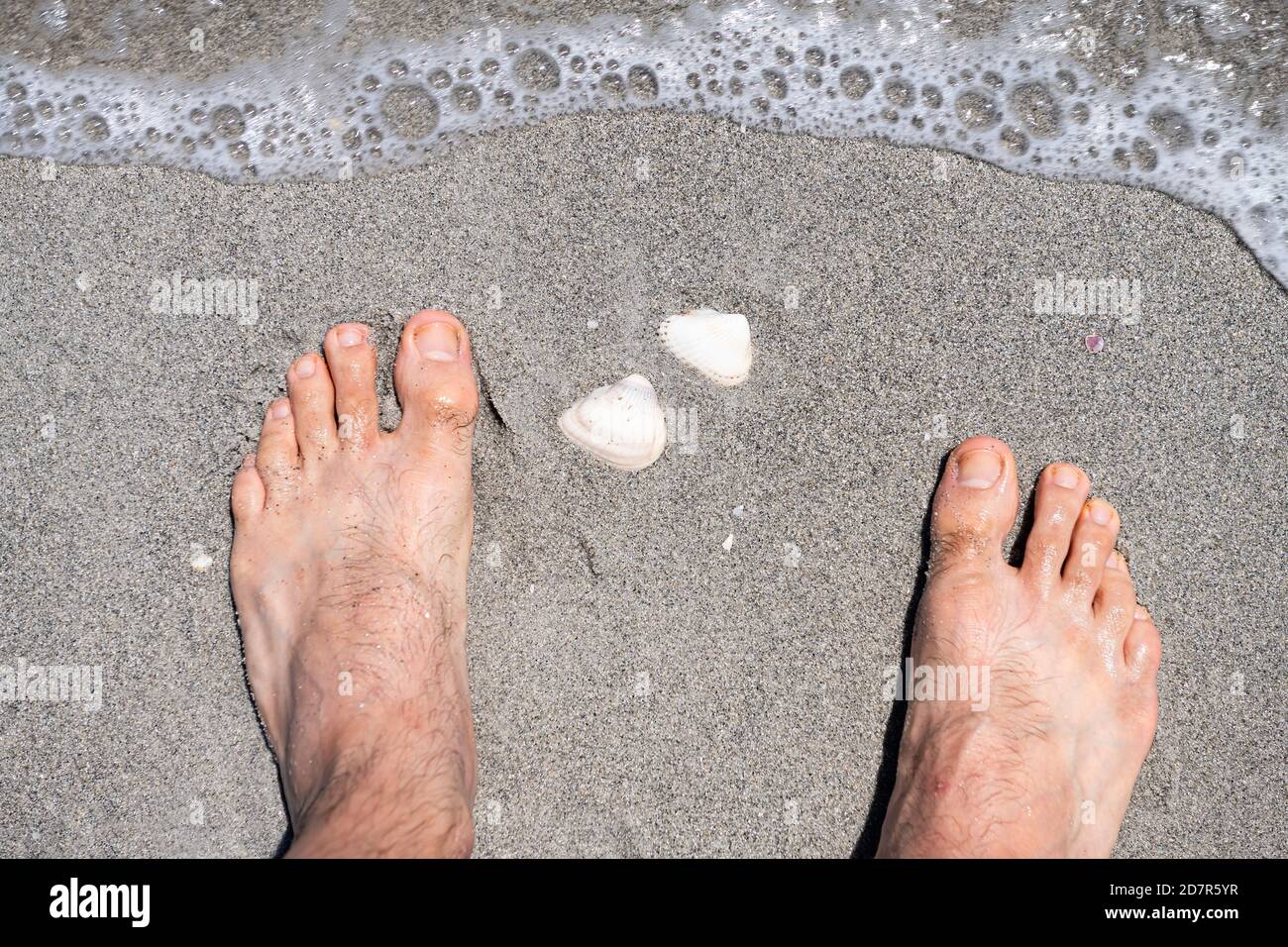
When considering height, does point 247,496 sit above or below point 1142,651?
above

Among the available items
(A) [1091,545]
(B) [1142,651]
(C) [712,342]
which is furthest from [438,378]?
(B) [1142,651]

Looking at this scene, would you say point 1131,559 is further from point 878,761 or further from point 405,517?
point 405,517

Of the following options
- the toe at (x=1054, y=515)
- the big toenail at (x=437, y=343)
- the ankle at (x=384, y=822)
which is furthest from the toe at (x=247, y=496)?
the toe at (x=1054, y=515)

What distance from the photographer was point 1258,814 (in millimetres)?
2230

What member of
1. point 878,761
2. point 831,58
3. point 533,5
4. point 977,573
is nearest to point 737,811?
point 878,761

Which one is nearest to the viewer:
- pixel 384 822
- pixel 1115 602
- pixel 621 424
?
pixel 384 822

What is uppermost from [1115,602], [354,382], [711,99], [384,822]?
[711,99]

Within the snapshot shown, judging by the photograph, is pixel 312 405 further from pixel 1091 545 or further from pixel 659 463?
pixel 1091 545

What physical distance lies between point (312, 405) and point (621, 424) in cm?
79

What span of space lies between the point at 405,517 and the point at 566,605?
0.47 meters

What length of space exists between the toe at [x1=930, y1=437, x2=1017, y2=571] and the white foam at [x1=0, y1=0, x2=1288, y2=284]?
80 centimetres

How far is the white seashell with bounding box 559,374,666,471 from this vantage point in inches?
84.9

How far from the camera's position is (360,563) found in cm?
221

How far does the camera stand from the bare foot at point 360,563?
2.09m
